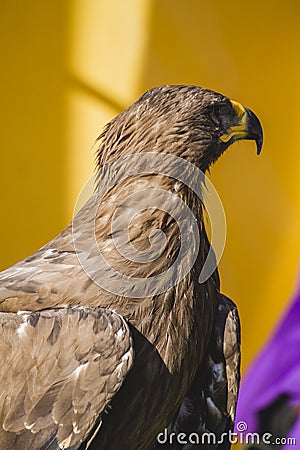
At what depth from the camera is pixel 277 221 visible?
3.59m

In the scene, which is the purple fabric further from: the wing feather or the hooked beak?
the hooked beak

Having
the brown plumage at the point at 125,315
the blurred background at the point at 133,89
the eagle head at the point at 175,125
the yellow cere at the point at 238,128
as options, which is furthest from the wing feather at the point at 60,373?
the blurred background at the point at 133,89

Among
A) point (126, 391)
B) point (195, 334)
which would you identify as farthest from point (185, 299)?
point (126, 391)

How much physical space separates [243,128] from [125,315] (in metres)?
0.56

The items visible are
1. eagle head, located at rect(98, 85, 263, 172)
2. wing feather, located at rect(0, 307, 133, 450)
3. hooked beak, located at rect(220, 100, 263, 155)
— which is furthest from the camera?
hooked beak, located at rect(220, 100, 263, 155)

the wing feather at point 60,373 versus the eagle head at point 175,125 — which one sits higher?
the eagle head at point 175,125

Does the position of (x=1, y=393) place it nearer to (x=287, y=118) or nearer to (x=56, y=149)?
(x=56, y=149)

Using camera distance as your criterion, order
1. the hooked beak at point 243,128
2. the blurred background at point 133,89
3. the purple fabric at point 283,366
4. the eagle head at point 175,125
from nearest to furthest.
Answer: the purple fabric at point 283,366 → the eagle head at point 175,125 → the hooked beak at point 243,128 → the blurred background at point 133,89

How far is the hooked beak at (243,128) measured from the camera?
2219 millimetres

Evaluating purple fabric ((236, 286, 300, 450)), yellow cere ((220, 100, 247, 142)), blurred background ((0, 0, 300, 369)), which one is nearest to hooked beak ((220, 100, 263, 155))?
yellow cere ((220, 100, 247, 142))

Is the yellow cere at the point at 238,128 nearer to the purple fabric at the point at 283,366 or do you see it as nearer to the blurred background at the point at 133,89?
the purple fabric at the point at 283,366

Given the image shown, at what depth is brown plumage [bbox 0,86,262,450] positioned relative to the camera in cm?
192

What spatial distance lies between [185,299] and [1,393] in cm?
45

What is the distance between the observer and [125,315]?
201 cm
